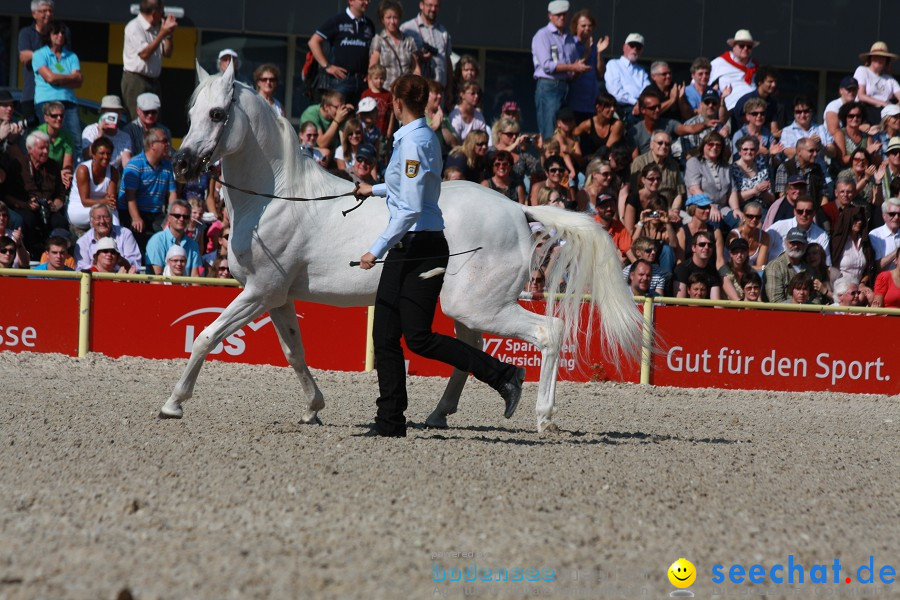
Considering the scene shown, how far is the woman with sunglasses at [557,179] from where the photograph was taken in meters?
12.2

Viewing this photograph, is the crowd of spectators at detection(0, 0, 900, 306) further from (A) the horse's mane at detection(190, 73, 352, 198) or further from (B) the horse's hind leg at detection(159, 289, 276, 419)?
(B) the horse's hind leg at detection(159, 289, 276, 419)

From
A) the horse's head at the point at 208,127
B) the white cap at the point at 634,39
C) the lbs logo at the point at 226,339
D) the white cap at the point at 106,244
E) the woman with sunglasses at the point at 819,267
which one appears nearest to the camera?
the horse's head at the point at 208,127

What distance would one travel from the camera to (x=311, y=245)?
736 cm

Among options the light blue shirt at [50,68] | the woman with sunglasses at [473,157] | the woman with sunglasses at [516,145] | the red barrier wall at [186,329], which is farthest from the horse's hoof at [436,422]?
the light blue shirt at [50,68]

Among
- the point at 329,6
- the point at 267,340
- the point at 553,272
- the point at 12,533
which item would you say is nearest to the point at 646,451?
the point at 553,272

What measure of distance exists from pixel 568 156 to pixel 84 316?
5.23 metres

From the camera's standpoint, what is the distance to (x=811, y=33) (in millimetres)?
15797

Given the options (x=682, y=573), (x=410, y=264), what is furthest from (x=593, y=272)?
(x=682, y=573)

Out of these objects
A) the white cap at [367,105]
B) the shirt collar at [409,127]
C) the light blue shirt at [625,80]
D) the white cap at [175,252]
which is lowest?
the white cap at [175,252]

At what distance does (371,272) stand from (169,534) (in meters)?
2.99

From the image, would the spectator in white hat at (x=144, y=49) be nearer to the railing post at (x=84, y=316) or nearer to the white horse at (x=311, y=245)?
the railing post at (x=84, y=316)

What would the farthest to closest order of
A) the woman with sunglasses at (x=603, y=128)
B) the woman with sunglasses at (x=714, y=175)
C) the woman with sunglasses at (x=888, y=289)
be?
the woman with sunglasses at (x=603, y=128)
the woman with sunglasses at (x=714, y=175)
the woman with sunglasses at (x=888, y=289)

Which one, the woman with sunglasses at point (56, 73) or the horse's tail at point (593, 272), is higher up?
the woman with sunglasses at point (56, 73)

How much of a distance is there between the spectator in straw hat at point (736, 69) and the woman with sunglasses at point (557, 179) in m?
3.22
